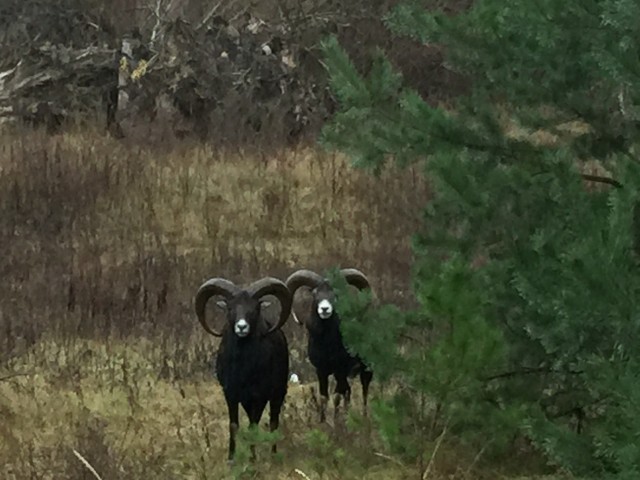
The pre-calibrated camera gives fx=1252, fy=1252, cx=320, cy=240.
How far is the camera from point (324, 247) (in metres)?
14.9

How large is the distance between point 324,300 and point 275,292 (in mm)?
668

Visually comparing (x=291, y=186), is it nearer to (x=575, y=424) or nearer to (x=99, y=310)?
(x=99, y=310)

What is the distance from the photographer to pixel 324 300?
7.92 m

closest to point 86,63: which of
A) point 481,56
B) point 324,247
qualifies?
point 324,247

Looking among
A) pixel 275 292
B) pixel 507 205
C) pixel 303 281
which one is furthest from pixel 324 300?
pixel 507 205

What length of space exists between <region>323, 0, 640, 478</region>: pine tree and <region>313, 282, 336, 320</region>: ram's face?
87 cm

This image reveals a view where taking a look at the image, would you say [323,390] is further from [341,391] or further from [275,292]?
[275,292]

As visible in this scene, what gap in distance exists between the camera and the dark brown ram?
7.22 meters

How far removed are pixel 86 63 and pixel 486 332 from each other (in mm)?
15868

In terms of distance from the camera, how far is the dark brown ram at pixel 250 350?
7.22m

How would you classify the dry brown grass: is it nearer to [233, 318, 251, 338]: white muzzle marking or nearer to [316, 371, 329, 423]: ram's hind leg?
[316, 371, 329, 423]: ram's hind leg

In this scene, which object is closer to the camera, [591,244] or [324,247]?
[591,244]

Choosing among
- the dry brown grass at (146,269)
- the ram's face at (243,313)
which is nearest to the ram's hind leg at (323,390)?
the dry brown grass at (146,269)

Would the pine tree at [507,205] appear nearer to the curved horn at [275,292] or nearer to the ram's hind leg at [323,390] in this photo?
the curved horn at [275,292]
